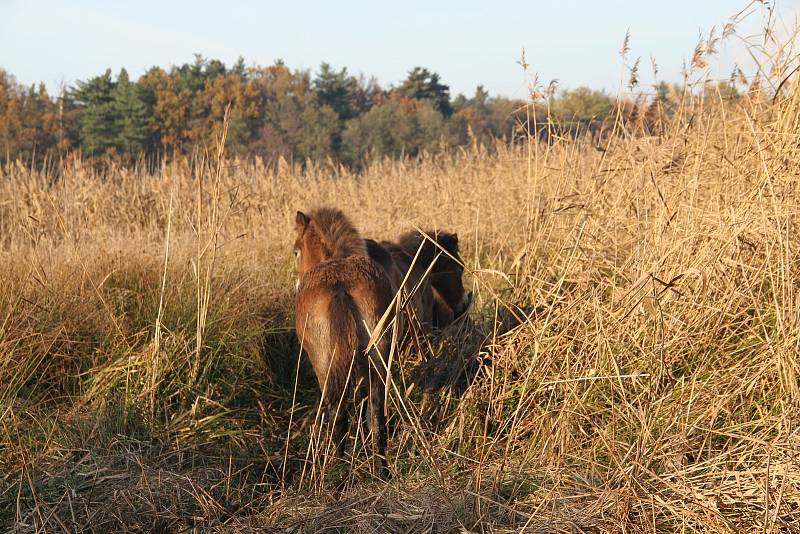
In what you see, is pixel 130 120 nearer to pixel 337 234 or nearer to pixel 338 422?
pixel 337 234

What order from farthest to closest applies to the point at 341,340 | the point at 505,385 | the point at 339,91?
the point at 339,91 → the point at 505,385 → the point at 341,340

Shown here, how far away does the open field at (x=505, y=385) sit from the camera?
11.1 ft

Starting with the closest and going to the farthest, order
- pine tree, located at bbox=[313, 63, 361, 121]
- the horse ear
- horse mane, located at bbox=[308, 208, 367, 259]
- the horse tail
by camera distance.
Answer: the horse tail → horse mane, located at bbox=[308, 208, 367, 259] → the horse ear → pine tree, located at bbox=[313, 63, 361, 121]

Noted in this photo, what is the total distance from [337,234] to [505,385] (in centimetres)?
164

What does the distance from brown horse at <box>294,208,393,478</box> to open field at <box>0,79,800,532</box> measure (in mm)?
218

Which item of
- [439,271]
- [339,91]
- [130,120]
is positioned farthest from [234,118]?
[439,271]

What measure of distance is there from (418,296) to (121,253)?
2.54m

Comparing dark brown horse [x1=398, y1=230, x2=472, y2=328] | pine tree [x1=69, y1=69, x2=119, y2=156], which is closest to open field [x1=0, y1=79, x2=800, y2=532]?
dark brown horse [x1=398, y1=230, x2=472, y2=328]

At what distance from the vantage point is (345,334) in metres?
4.31

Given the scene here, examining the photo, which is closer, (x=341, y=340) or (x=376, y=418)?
(x=341, y=340)

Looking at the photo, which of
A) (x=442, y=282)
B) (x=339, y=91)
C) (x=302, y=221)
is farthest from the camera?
(x=339, y=91)

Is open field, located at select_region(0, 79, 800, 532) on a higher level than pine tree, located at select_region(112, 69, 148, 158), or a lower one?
lower

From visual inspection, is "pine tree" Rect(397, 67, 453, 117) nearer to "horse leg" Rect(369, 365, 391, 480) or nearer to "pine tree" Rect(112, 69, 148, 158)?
"pine tree" Rect(112, 69, 148, 158)

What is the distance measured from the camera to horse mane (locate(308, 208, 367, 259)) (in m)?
5.05
